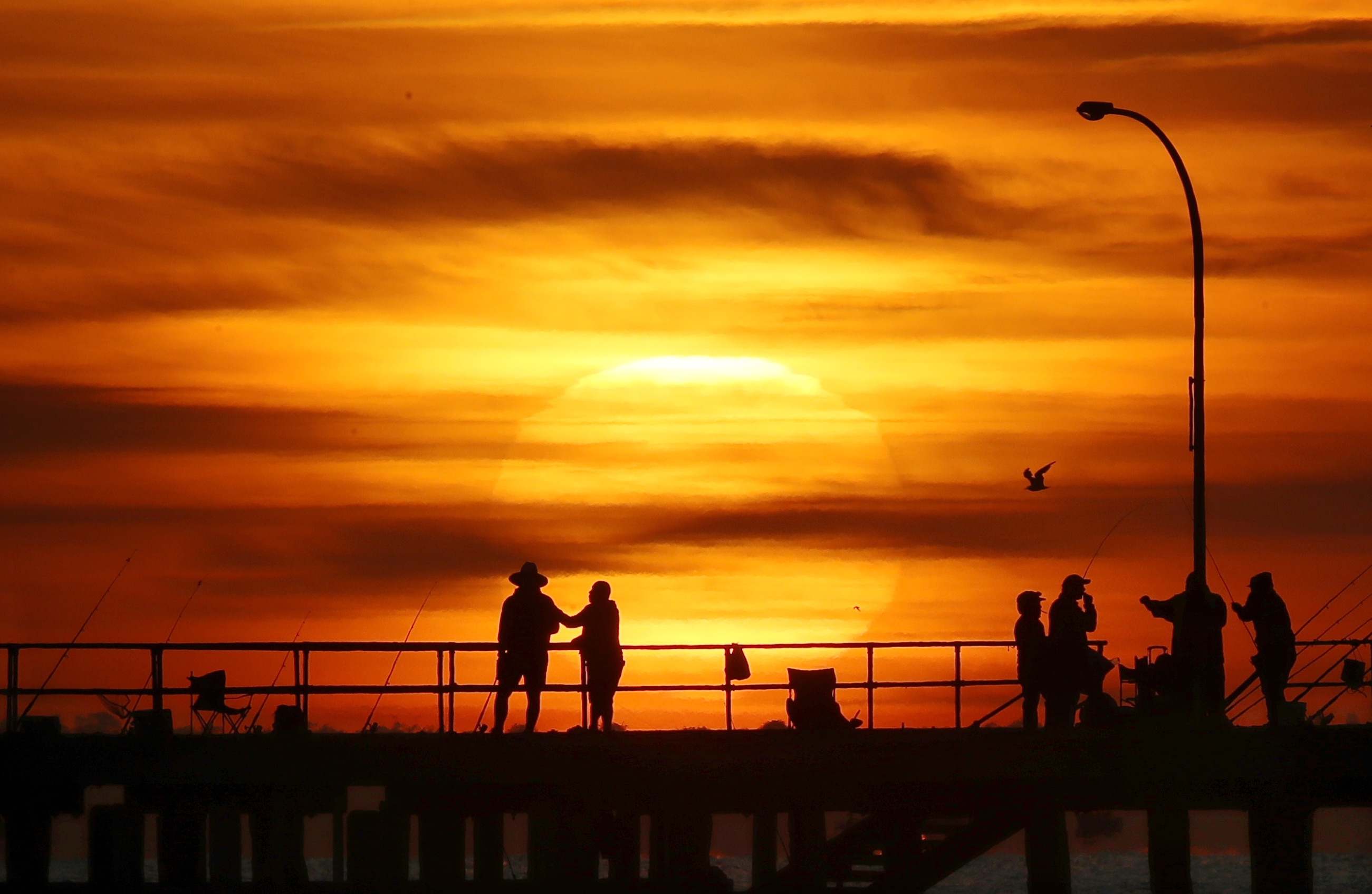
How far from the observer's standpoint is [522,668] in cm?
2395

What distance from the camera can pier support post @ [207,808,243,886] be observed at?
28.0 metres

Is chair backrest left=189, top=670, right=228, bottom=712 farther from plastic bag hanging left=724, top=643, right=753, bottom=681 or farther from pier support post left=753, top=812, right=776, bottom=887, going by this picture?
pier support post left=753, top=812, right=776, bottom=887

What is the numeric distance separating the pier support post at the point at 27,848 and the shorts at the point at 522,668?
15.9ft

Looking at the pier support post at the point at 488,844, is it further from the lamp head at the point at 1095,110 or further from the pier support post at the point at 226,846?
the lamp head at the point at 1095,110

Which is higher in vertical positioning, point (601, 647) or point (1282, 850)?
point (601, 647)

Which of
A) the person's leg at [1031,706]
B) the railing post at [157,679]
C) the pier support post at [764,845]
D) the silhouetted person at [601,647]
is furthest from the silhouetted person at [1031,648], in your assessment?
the pier support post at [764,845]

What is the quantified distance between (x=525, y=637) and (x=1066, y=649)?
5.74 meters

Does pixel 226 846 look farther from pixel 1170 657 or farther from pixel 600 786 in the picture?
pixel 1170 657

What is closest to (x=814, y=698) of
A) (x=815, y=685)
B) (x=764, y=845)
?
(x=815, y=685)

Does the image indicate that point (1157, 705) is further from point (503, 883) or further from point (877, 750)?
point (503, 883)

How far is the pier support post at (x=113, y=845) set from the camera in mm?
24109

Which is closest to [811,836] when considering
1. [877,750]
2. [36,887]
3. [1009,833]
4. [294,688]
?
[1009,833]

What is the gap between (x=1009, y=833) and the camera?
2517cm

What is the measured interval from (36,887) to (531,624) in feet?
19.3
